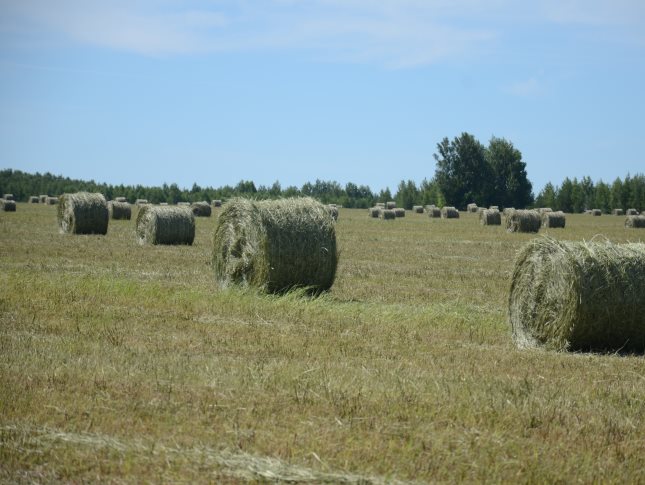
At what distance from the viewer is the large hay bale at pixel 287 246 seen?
1435cm

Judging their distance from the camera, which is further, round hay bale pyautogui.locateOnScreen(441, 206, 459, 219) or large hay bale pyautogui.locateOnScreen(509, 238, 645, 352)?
round hay bale pyautogui.locateOnScreen(441, 206, 459, 219)

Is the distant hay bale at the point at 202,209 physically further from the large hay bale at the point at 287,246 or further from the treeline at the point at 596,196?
the treeline at the point at 596,196

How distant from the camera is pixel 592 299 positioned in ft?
33.8

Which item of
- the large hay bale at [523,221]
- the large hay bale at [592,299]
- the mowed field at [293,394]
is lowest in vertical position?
the mowed field at [293,394]

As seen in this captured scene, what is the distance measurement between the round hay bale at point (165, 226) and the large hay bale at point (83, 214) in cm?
305

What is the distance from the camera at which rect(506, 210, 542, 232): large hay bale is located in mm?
38312

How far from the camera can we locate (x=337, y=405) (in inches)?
282

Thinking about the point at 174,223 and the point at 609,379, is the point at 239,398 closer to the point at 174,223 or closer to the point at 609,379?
the point at 609,379

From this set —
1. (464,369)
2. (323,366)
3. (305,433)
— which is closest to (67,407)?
(305,433)

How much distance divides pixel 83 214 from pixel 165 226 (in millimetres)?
4275

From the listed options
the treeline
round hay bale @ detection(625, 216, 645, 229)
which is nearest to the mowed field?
round hay bale @ detection(625, 216, 645, 229)

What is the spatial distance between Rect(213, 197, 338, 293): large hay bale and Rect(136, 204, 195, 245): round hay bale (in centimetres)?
1015

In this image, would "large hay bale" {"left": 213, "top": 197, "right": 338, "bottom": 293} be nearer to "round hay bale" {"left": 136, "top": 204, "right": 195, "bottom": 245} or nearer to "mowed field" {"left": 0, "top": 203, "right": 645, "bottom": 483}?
"mowed field" {"left": 0, "top": 203, "right": 645, "bottom": 483}

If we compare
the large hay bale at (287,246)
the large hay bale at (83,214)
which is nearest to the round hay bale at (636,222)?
the large hay bale at (83,214)
